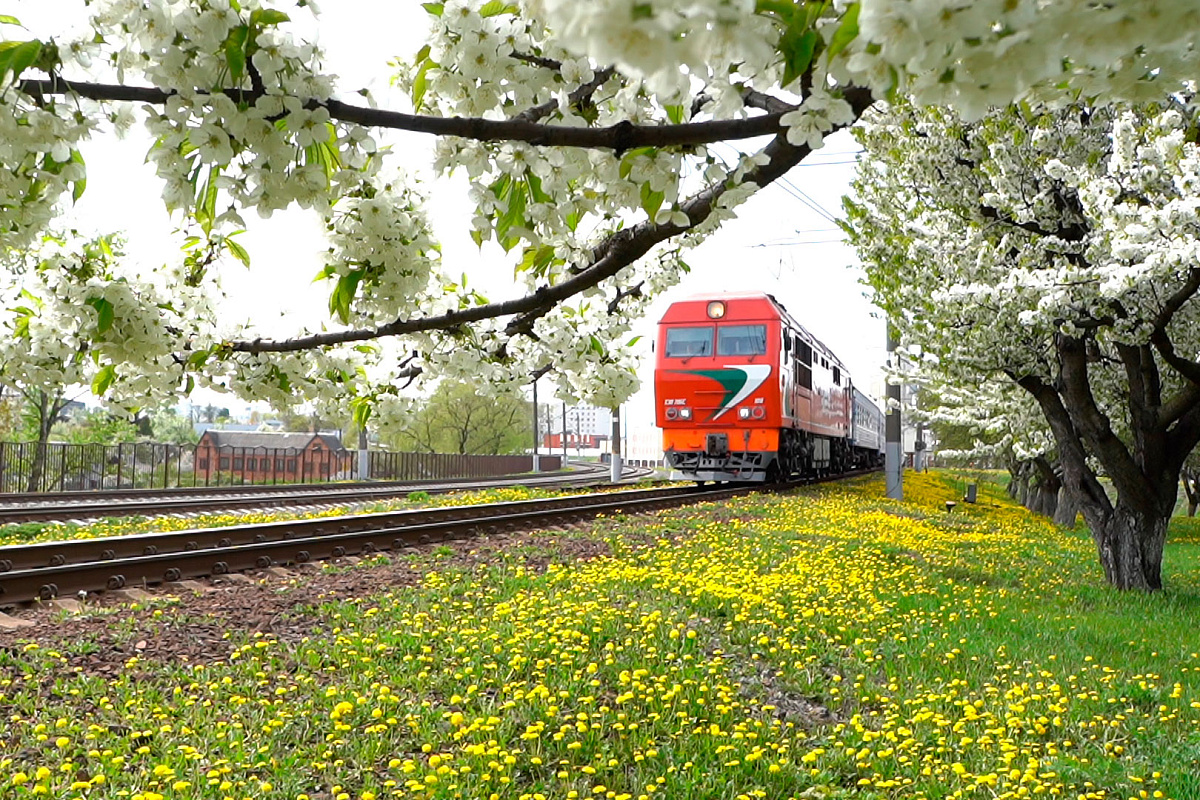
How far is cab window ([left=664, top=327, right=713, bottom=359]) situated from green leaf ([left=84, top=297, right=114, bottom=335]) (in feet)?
54.3

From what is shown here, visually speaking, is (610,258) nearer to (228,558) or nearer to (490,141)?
(490,141)

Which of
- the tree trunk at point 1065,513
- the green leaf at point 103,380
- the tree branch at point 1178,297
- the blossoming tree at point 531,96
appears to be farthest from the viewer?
the tree trunk at point 1065,513

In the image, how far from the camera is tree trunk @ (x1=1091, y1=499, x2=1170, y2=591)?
34.1ft

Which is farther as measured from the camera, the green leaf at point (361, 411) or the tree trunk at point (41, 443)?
the tree trunk at point (41, 443)

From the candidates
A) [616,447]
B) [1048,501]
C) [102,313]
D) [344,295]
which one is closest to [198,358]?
[102,313]

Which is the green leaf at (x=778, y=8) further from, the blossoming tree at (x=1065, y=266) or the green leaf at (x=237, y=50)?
the blossoming tree at (x=1065, y=266)

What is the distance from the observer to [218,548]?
27.6ft

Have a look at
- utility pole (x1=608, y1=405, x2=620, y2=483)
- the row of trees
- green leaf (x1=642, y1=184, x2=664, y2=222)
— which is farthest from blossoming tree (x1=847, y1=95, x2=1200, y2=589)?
utility pole (x1=608, y1=405, x2=620, y2=483)

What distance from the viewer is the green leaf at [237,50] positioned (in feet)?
6.48

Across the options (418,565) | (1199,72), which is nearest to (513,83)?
(1199,72)

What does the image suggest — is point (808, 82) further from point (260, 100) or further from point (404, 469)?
point (404, 469)

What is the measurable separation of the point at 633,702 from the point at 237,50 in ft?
12.3

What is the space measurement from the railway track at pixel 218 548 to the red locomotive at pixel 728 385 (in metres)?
6.26

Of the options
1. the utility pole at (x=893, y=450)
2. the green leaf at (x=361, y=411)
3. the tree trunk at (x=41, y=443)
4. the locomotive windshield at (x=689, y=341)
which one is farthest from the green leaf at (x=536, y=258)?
the tree trunk at (x=41, y=443)
